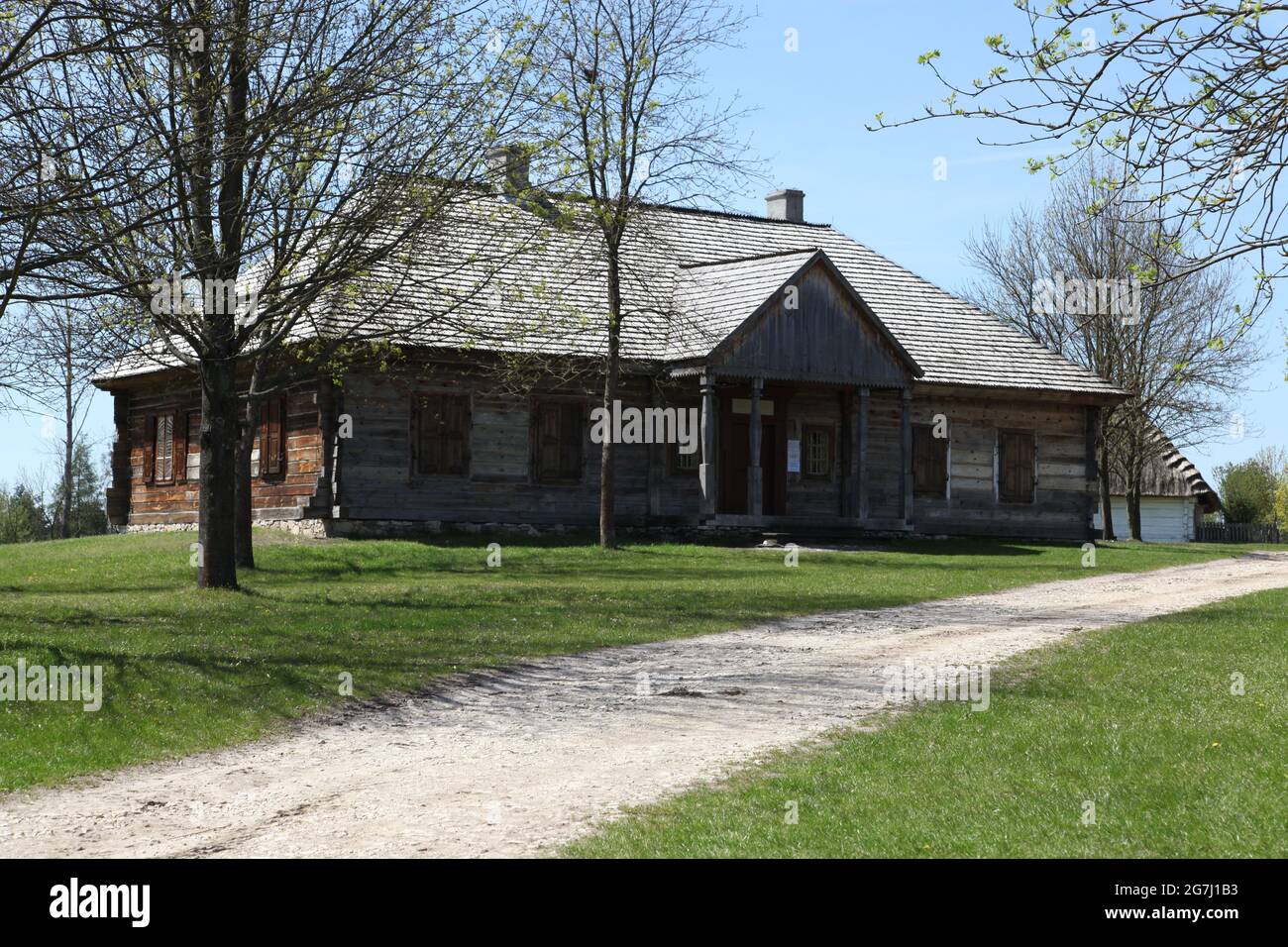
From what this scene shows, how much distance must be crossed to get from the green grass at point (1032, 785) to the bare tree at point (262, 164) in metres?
8.48

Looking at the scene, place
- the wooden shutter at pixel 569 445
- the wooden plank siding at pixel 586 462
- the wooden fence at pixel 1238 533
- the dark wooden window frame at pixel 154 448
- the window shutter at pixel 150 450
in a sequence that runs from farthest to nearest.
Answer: the wooden fence at pixel 1238 533
the window shutter at pixel 150 450
the dark wooden window frame at pixel 154 448
the wooden shutter at pixel 569 445
the wooden plank siding at pixel 586 462

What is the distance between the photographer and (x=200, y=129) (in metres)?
14.6

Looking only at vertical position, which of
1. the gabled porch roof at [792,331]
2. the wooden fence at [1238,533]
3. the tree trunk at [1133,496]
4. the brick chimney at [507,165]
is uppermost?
the brick chimney at [507,165]

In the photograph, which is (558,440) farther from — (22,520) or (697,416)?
(22,520)

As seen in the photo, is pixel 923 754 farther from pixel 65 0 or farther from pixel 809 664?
pixel 65 0

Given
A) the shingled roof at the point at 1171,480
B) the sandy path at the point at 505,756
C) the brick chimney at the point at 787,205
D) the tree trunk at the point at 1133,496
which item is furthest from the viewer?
the shingled roof at the point at 1171,480

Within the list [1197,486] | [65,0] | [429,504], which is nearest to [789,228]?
[429,504]

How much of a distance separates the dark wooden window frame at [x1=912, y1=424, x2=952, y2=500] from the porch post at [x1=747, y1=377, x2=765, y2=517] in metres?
5.86

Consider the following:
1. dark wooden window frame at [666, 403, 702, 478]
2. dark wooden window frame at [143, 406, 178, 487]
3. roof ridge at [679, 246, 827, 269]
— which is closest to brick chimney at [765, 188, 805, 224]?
roof ridge at [679, 246, 827, 269]

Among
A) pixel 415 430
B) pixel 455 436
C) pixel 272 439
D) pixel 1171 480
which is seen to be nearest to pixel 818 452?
pixel 455 436

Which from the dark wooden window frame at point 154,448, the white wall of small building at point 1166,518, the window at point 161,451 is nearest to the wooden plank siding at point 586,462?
the dark wooden window frame at point 154,448

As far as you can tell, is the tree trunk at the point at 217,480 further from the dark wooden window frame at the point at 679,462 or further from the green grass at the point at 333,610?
the dark wooden window frame at the point at 679,462

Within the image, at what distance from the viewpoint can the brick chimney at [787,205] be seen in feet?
142
